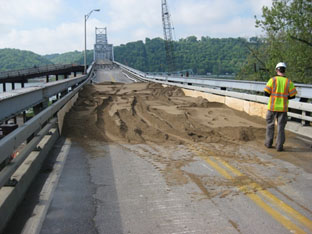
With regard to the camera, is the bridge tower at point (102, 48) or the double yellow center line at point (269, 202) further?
the bridge tower at point (102, 48)

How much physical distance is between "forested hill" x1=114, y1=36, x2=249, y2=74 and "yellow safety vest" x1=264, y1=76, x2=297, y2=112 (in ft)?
256

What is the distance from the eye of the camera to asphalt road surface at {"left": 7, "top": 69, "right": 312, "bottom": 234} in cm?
356

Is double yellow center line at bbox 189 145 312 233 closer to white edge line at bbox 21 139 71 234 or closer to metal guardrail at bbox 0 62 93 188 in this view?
white edge line at bbox 21 139 71 234

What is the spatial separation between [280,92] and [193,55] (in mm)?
120161

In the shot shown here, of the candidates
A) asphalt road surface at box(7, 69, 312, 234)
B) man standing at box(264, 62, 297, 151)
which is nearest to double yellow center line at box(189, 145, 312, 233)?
asphalt road surface at box(7, 69, 312, 234)

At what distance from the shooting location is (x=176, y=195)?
444cm

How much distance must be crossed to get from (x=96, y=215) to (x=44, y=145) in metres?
2.92

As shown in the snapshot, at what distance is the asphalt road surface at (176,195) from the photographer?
3559mm

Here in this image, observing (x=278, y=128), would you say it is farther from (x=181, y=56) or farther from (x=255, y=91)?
(x=181, y=56)

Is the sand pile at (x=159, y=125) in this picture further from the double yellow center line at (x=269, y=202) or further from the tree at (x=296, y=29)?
the tree at (x=296, y=29)

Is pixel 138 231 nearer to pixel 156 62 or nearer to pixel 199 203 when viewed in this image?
pixel 199 203

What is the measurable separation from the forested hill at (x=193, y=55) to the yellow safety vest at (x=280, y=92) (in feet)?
256

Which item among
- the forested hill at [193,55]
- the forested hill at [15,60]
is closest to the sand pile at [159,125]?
the forested hill at [193,55]

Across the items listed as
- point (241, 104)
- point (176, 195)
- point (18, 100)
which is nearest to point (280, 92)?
point (176, 195)
